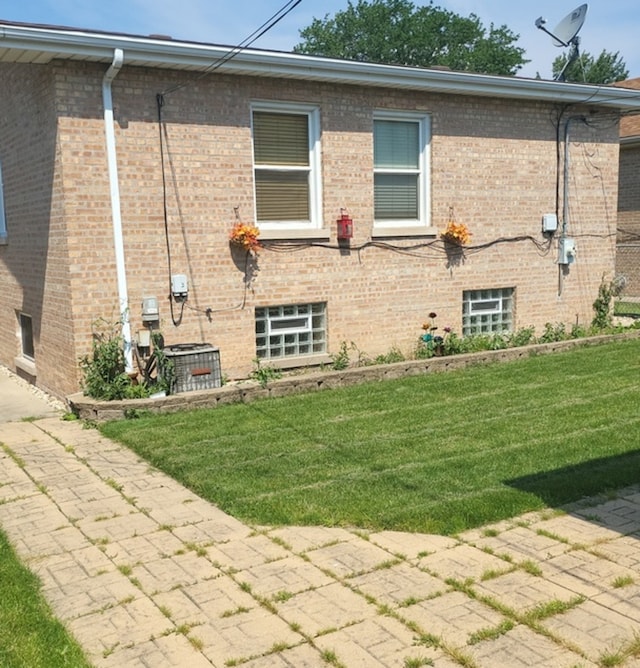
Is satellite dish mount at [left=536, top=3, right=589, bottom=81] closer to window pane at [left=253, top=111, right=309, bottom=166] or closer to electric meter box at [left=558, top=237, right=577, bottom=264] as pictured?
electric meter box at [left=558, top=237, right=577, bottom=264]

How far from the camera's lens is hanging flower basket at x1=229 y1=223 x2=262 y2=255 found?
900cm

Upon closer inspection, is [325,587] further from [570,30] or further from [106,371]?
[570,30]

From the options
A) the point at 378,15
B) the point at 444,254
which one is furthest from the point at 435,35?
the point at 444,254

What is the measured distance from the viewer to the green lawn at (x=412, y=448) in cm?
510

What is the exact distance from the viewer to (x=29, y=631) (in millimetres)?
3604

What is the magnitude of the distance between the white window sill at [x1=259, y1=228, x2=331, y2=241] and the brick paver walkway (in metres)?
4.57

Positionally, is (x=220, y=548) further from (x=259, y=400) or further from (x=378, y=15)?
(x=378, y=15)

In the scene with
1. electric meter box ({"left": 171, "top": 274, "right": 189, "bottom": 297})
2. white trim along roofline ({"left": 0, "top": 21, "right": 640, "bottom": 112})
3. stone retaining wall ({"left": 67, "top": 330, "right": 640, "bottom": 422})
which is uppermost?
white trim along roofline ({"left": 0, "top": 21, "right": 640, "bottom": 112})

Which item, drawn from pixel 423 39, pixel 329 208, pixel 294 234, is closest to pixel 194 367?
pixel 294 234

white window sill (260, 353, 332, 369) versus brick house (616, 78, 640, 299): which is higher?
brick house (616, 78, 640, 299)

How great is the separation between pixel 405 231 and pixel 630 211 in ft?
37.2

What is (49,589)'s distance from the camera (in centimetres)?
407

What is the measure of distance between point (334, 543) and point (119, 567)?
1.33 meters

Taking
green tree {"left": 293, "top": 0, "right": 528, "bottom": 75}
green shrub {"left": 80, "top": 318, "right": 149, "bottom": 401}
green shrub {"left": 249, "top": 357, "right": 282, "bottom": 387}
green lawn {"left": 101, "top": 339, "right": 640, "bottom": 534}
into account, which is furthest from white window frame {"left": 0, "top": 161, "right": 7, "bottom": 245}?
green tree {"left": 293, "top": 0, "right": 528, "bottom": 75}
